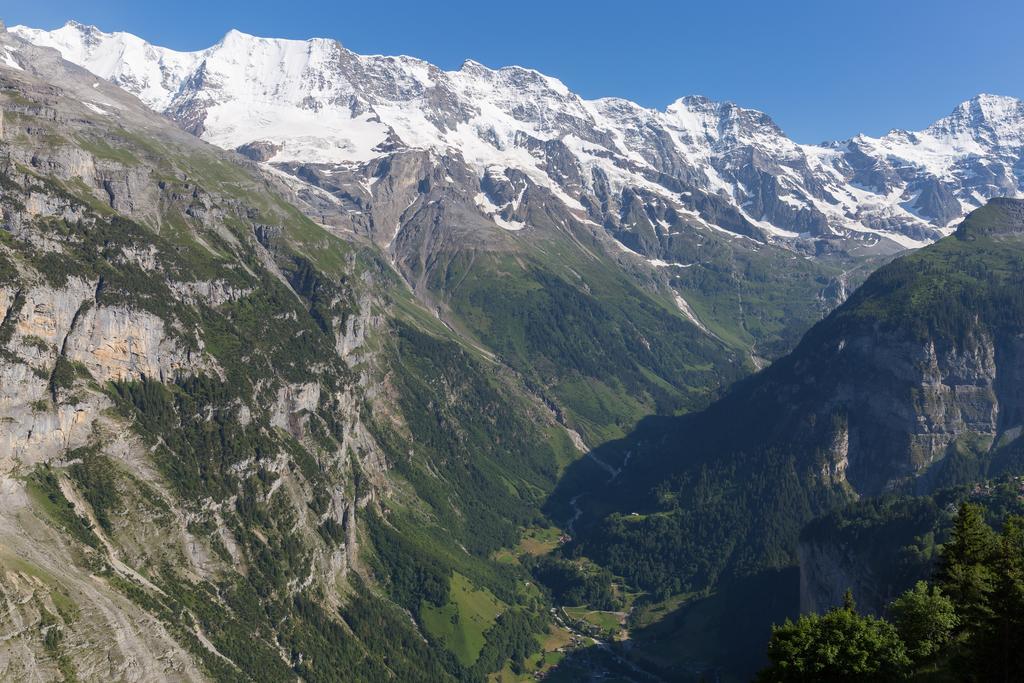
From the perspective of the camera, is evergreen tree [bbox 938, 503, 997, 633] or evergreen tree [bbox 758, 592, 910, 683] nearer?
evergreen tree [bbox 938, 503, 997, 633]

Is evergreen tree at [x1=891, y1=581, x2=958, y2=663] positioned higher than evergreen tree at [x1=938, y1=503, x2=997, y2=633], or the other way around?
evergreen tree at [x1=938, y1=503, x2=997, y2=633]

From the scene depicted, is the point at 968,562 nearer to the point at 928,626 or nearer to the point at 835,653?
the point at 928,626

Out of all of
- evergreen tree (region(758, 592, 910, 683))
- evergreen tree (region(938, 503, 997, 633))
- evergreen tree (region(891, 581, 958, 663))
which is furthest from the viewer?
evergreen tree (region(891, 581, 958, 663))

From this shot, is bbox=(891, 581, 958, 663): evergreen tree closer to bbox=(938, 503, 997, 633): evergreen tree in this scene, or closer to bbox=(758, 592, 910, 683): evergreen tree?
bbox=(938, 503, 997, 633): evergreen tree

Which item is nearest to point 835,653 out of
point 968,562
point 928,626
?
point 928,626

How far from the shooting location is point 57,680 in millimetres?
168375

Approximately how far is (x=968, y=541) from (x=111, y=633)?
6747 inches

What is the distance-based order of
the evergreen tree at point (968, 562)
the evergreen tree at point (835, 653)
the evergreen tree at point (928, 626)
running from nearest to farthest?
the evergreen tree at point (968, 562)
the evergreen tree at point (835, 653)
the evergreen tree at point (928, 626)

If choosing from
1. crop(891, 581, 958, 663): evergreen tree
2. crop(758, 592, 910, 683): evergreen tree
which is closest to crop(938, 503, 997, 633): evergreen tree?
crop(891, 581, 958, 663): evergreen tree

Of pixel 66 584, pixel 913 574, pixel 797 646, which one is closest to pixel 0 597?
pixel 66 584

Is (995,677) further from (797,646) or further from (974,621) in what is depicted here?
(797,646)

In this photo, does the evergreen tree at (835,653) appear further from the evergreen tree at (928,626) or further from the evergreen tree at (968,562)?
the evergreen tree at (968,562)

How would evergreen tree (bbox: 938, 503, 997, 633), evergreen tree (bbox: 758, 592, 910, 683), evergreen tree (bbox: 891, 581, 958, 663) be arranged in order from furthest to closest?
evergreen tree (bbox: 891, 581, 958, 663) → evergreen tree (bbox: 758, 592, 910, 683) → evergreen tree (bbox: 938, 503, 997, 633)

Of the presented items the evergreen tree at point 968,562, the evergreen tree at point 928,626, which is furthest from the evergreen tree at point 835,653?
the evergreen tree at point 968,562
